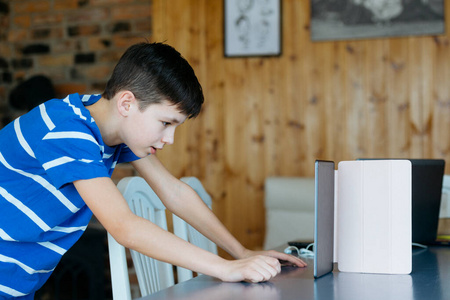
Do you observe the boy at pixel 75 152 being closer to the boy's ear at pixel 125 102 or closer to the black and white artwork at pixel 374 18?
the boy's ear at pixel 125 102

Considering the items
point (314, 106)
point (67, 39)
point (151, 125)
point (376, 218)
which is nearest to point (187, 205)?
point (151, 125)

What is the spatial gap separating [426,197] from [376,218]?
0.50 m

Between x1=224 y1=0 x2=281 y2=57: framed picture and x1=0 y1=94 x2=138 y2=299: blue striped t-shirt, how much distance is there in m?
2.16

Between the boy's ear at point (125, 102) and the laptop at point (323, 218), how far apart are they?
472mm

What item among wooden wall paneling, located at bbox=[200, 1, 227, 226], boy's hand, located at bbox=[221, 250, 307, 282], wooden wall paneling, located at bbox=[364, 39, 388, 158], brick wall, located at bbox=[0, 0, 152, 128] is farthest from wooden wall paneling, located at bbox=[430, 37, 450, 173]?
boy's hand, located at bbox=[221, 250, 307, 282]

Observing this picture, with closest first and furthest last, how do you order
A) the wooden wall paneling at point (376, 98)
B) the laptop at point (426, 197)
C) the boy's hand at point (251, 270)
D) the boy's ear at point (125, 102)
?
1. the boy's hand at point (251, 270)
2. the boy's ear at point (125, 102)
3. the laptop at point (426, 197)
4. the wooden wall paneling at point (376, 98)

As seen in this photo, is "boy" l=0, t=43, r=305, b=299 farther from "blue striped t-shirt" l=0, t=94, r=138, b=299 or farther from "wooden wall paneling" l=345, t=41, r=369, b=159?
"wooden wall paneling" l=345, t=41, r=369, b=159

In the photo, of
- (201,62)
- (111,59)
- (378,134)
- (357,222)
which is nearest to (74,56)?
(111,59)

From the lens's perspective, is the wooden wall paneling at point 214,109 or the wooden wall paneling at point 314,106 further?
the wooden wall paneling at point 214,109

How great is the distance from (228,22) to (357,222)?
2.42 metres

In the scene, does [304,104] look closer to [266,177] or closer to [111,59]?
[266,177]

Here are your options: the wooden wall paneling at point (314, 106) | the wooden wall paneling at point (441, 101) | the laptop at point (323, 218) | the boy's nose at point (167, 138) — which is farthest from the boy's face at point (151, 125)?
the wooden wall paneling at point (441, 101)

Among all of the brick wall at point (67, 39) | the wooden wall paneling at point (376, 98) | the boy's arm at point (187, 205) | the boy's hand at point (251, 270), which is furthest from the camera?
the brick wall at point (67, 39)

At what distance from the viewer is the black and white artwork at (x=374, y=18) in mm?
3252
